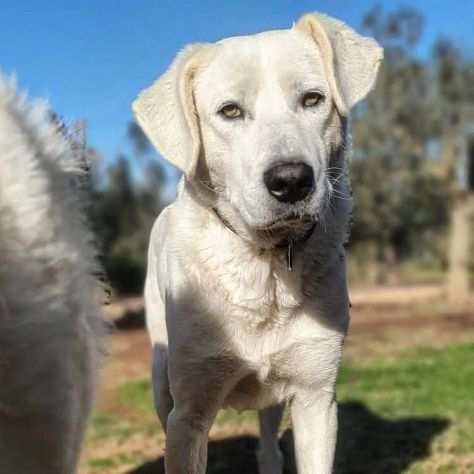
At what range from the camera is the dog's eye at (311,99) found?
3383mm

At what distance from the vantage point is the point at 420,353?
417 inches

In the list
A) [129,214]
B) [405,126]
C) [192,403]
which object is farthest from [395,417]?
[129,214]

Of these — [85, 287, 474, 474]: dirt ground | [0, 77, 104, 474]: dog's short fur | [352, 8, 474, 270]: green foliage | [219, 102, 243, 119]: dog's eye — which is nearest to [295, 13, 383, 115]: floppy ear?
[219, 102, 243, 119]: dog's eye

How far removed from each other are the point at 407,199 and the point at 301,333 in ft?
82.2

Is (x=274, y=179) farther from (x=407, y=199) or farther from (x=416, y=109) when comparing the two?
(x=407, y=199)

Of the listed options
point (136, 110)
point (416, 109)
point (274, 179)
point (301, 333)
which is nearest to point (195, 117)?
point (136, 110)

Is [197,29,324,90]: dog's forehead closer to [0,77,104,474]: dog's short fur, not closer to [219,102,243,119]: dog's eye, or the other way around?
[219,102,243,119]: dog's eye

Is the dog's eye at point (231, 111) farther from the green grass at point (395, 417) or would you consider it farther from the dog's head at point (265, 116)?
the green grass at point (395, 417)

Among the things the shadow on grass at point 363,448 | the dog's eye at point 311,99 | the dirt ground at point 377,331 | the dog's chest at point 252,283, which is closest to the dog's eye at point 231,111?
the dog's eye at point 311,99

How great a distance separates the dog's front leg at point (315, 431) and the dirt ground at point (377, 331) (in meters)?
2.00

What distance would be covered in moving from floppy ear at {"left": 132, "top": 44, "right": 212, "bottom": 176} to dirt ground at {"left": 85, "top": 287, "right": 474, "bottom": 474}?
270 cm

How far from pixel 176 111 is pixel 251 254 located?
0.74m

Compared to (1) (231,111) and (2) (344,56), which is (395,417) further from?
(1) (231,111)

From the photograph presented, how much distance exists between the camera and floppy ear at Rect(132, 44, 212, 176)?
3.45 m
